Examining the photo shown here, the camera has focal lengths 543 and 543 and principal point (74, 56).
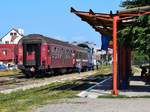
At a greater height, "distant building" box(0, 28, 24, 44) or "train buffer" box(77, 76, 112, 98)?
"distant building" box(0, 28, 24, 44)

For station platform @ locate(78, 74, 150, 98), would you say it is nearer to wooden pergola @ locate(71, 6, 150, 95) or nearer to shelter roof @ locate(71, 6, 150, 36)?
wooden pergola @ locate(71, 6, 150, 95)

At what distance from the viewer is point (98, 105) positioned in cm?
1766

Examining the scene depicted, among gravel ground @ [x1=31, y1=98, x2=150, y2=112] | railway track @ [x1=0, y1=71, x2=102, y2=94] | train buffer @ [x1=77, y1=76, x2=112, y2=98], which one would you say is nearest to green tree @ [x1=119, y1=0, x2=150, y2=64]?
train buffer @ [x1=77, y1=76, x2=112, y2=98]

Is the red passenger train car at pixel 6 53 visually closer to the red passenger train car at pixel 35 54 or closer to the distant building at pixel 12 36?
the distant building at pixel 12 36

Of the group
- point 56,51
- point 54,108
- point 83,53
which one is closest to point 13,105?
point 54,108

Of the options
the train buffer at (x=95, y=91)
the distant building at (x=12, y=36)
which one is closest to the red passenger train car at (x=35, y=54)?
the train buffer at (x=95, y=91)

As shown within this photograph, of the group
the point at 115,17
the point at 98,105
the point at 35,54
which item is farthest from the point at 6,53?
the point at 98,105

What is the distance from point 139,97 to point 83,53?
50.5m

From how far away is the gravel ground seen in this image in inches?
634

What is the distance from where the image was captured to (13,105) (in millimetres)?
17812

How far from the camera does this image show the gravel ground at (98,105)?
16094mm

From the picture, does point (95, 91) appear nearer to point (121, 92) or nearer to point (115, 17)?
point (121, 92)

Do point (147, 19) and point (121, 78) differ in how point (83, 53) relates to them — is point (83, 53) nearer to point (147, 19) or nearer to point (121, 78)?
point (121, 78)

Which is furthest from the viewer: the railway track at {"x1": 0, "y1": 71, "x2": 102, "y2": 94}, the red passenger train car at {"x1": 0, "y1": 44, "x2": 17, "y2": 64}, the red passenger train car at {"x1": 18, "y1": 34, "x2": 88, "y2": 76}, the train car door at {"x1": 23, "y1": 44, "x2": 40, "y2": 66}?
the red passenger train car at {"x1": 0, "y1": 44, "x2": 17, "y2": 64}
